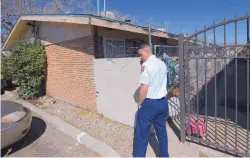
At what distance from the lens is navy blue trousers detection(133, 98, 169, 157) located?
3.13 m

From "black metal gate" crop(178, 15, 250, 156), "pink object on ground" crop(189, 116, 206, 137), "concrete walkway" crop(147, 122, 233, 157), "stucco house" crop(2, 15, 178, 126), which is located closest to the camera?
"black metal gate" crop(178, 15, 250, 156)

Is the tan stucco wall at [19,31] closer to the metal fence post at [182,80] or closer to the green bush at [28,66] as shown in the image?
the green bush at [28,66]

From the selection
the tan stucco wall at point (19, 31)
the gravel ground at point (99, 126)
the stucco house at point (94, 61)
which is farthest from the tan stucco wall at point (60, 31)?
the gravel ground at point (99, 126)

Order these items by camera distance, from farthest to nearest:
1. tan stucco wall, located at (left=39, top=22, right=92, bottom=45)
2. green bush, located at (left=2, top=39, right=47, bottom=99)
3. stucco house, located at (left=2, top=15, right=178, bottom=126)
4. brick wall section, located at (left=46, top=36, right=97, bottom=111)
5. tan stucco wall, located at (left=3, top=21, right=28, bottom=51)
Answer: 1. tan stucco wall, located at (left=3, top=21, right=28, bottom=51)
2. green bush, located at (left=2, top=39, right=47, bottom=99)
3. tan stucco wall, located at (left=39, top=22, right=92, bottom=45)
4. brick wall section, located at (left=46, top=36, right=97, bottom=111)
5. stucco house, located at (left=2, top=15, right=178, bottom=126)

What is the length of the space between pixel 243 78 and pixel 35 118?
7905 millimetres

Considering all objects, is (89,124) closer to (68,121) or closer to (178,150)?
(68,121)

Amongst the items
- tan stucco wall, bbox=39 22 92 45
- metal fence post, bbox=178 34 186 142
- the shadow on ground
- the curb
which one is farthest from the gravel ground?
tan stucco wall, bbox=39 22 92 45

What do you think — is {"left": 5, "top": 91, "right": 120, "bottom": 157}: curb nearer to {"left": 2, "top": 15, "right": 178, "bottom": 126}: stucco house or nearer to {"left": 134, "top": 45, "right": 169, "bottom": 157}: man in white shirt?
{"left": 134, "top": 45, "right": 169, "bottom": 157}: man in white shirt

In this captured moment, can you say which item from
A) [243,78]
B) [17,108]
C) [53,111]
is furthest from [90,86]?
[243,78]

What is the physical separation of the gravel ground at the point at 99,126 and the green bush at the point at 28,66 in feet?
4.63

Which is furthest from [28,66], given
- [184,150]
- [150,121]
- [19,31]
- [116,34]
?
[184,150]

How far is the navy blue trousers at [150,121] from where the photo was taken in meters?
3.13

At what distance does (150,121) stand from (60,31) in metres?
5.44

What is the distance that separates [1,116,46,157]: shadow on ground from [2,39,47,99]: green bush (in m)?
2.67
